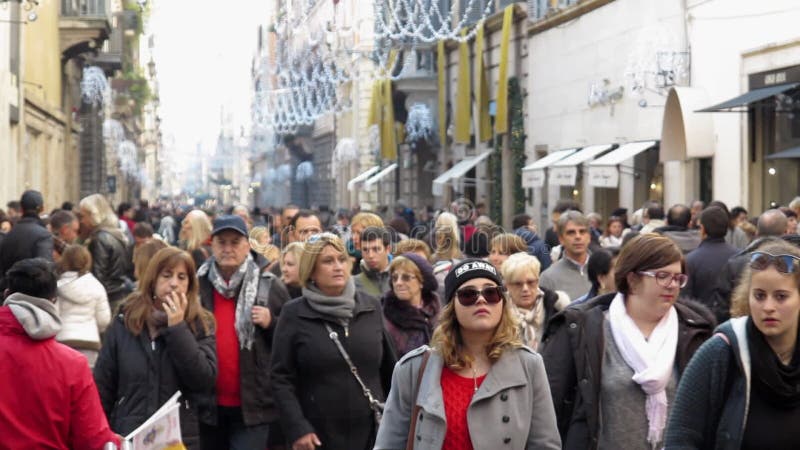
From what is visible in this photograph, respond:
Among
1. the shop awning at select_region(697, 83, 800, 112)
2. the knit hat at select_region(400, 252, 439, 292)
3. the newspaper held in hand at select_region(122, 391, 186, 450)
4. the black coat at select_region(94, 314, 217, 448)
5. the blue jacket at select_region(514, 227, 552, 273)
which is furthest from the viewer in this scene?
the shop awning at select_region(697, 83, 800, 112)

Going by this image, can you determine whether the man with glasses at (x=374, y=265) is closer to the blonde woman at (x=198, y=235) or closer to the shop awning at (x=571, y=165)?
the blonde woman at (x=198, y=235)

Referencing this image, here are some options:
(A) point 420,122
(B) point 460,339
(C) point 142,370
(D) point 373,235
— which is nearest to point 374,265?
(D) point 373,235

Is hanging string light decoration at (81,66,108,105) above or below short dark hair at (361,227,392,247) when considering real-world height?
above

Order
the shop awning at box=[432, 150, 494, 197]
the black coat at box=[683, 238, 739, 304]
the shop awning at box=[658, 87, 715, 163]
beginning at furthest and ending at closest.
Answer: the shop awning at box=[432, 150, 494, 197], the shop awning at box=[658, 87, 715, 163], the black coat at box=[683, 238, 739, 304]

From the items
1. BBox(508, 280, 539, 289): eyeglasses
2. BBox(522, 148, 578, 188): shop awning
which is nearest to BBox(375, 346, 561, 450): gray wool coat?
BBox(508, 280, 539, 289): eyeglasses

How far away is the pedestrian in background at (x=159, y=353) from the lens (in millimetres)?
6676

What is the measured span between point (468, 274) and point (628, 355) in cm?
88

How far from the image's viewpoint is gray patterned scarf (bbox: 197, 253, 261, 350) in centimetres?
758

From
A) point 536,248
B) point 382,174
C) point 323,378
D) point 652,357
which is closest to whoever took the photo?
point 652,357

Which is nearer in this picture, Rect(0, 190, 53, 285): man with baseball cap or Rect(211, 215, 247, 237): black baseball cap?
Rect(211, 215, 247, 237): black baseball cap

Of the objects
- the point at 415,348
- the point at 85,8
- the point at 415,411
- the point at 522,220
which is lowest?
the point at 415,348

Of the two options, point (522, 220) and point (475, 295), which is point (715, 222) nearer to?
point (522, 220)

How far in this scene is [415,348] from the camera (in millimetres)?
7535

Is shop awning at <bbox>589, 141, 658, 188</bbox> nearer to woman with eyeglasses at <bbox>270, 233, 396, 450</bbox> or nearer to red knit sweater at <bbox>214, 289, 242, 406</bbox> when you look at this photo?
red knit sweater at <bbox>214, 289, 242, 406</bbox>
